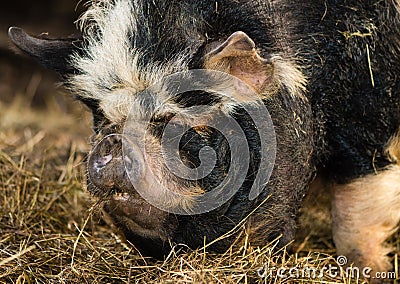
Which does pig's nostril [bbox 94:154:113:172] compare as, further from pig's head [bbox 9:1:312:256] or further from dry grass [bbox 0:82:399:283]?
dry grass [bbox 0:82:399:283]

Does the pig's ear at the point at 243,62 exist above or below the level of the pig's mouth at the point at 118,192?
above

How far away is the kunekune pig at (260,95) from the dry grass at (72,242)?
0.11 m

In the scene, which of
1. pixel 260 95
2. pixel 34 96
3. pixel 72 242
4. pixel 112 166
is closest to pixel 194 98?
pixel 260 95

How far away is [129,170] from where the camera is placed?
8.29ft

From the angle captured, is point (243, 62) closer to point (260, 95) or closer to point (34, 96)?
point (260, 95)

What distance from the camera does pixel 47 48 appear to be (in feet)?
9.83

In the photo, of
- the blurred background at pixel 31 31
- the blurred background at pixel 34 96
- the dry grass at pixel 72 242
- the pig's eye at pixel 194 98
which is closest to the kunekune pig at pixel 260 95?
the pig's eye at pixel 194 98

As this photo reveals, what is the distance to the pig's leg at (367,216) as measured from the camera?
10.9ft

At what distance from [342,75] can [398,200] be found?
71 centimetres

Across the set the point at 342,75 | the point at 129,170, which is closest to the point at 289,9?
the point at 342,75

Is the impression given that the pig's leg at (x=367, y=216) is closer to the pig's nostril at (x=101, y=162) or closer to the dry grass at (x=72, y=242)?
the dry grass at (x=72, y=242)

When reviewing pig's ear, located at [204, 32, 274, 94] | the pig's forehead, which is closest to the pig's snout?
the pig's forehead

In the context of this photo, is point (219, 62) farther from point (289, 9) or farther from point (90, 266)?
point (90, 266)

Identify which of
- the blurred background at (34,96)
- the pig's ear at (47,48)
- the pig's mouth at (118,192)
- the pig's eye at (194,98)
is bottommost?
the blurred background at (34,96)
